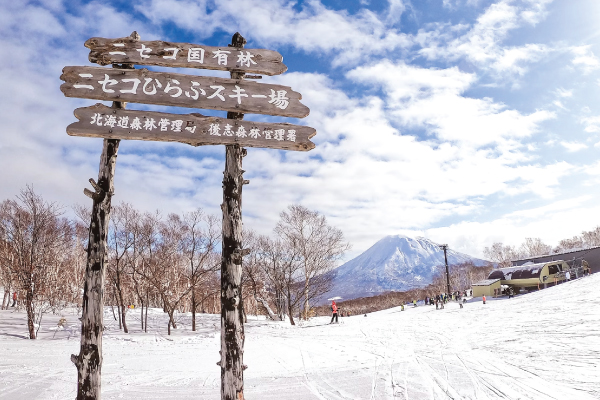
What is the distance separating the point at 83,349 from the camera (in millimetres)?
4859

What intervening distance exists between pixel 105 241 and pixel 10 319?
26.0 m

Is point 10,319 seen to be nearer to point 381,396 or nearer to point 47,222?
point 47,222

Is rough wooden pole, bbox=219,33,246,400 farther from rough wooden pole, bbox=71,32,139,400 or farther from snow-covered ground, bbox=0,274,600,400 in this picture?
snow-covered ground, bbox=0,274,600,400

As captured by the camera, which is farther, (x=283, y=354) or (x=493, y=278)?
(x=493, y=278)

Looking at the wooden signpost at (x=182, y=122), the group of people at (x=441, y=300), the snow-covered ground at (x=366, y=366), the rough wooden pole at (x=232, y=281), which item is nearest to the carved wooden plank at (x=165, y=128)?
the wooden signpost at (x=182, y=122)

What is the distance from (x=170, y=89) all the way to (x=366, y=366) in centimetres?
841

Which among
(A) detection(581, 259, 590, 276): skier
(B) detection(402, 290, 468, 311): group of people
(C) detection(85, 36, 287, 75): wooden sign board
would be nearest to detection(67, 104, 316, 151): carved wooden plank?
(C) detection(85, 36, 287, 75): wooden sign board

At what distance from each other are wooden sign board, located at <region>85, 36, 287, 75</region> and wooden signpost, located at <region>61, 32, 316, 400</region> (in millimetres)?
16

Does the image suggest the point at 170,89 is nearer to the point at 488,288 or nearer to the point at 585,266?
the point at 488,288

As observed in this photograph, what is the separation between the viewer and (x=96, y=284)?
5.11 metres

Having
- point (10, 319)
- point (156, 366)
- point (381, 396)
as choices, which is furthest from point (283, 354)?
point (10, 319)

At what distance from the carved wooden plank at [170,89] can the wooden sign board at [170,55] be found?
0.25 metres

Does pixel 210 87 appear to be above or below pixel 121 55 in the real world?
below

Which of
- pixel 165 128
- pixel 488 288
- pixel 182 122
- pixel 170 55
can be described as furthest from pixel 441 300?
pixel 170 55
